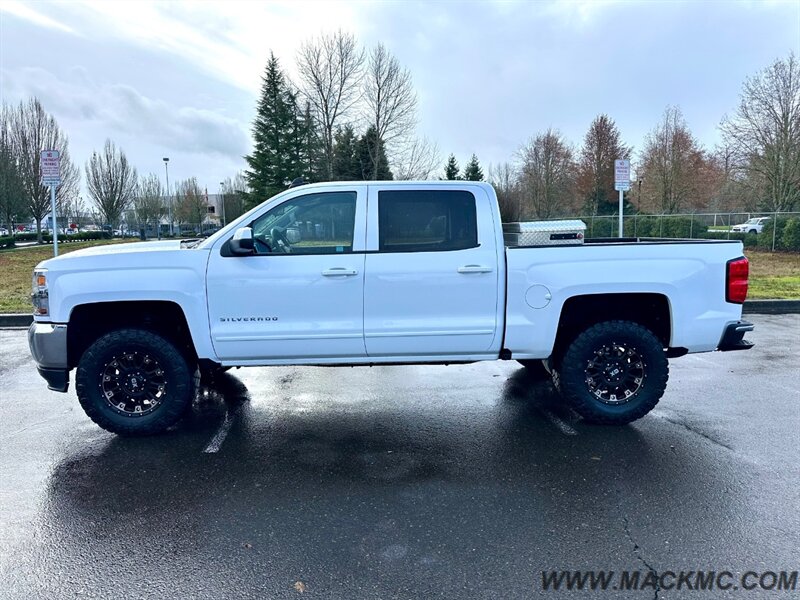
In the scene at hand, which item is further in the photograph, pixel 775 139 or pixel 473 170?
Answer: pixel 473 170

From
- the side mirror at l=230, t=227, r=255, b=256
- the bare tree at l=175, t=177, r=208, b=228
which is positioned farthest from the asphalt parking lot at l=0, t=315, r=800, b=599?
the bare tree at l=175, t=177, r=208, b=228

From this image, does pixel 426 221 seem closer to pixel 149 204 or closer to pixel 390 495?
pixel 390 495

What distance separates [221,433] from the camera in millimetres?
4664

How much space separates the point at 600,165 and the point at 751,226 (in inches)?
671

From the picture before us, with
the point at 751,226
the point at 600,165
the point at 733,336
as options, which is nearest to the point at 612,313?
the point at 733,336

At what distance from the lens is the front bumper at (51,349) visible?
14.1ft

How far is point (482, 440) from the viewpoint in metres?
4.47

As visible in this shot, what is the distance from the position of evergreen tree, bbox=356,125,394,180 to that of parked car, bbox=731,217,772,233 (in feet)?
63.1

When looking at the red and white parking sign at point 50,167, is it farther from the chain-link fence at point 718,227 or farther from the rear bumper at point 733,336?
the chain-link fence at point 718,227

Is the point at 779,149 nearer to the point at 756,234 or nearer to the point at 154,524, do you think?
the point at 756,234

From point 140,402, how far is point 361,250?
2244mm

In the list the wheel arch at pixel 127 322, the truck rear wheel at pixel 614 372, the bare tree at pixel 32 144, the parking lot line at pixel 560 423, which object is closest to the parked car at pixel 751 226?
the truck rear wheel at pixel 614 372

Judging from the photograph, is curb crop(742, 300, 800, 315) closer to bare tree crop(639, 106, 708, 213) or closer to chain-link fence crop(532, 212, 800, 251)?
chain-link fence crop(532, 212, 800, 251)

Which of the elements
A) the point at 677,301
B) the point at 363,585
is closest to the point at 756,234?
the point at 677,301
